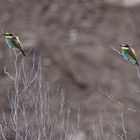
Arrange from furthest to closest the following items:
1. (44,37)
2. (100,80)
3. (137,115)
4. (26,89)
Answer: (44,37) < (100,80) < (137,115) < (26,89)

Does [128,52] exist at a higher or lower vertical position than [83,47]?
higher

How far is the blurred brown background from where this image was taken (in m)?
14.8

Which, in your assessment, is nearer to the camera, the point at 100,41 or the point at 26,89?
the point at 26,89

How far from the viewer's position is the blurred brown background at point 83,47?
1480 centimetres

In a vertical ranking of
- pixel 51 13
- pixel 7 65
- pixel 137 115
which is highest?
pixel 51 13

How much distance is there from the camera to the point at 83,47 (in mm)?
16000

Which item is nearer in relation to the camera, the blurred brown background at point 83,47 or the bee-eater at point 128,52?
the bee-eater at point 128,52

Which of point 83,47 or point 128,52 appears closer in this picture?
point 128,52

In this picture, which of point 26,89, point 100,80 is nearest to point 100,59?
point 100,80

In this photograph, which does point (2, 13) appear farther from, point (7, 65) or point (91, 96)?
point (91, 96)

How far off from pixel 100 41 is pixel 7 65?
2.81m

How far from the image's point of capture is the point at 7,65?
51.8 ft

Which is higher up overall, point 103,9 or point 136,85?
point 103,9

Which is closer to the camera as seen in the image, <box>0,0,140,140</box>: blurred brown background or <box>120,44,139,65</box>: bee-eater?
<box>120,44,139,65</box>: bee-eater
